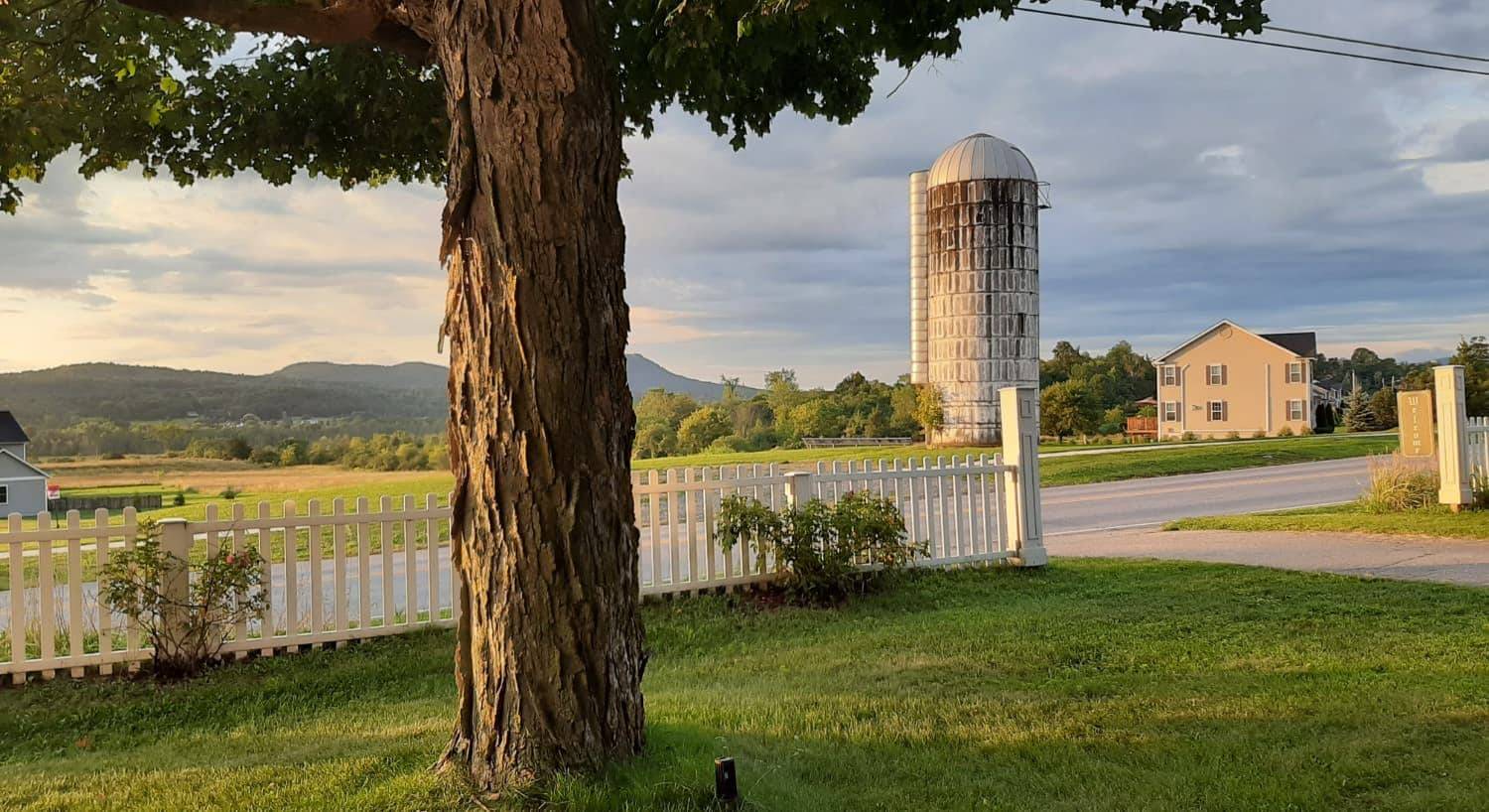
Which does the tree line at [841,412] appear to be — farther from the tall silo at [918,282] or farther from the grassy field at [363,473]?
the grassy field at [363,473]

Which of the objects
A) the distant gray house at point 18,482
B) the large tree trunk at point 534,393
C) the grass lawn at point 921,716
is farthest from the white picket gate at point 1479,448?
the distant gray house at point 18,482

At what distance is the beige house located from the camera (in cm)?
4862

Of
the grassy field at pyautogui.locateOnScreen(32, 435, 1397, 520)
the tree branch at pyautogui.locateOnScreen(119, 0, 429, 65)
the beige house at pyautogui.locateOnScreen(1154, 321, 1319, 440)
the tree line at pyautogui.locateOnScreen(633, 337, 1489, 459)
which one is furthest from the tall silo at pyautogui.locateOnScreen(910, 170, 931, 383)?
the tree branch at pyautogui.locateOnScreen(119, 0, 429, 65)

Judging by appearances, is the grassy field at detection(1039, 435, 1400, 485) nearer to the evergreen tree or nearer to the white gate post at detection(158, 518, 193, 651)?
the evergreen tree

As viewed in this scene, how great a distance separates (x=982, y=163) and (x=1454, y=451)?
2256 centimetres

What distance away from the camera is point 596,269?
3.91 meters

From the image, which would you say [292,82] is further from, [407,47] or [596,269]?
[596,269]

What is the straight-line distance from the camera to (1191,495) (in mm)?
19281

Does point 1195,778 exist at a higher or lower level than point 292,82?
lower

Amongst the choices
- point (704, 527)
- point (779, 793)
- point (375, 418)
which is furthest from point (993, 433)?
point (779, 793)

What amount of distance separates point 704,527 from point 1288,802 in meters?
5.59

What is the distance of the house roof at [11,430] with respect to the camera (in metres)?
13.8

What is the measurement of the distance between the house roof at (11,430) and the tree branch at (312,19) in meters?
11.7

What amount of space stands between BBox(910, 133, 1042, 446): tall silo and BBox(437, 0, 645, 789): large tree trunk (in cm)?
3135
